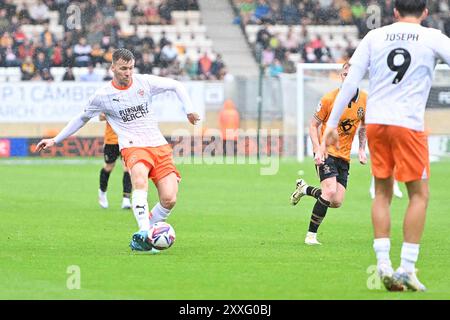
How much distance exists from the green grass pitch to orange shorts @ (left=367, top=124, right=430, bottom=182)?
972 millimetres

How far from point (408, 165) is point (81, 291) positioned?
2872mm

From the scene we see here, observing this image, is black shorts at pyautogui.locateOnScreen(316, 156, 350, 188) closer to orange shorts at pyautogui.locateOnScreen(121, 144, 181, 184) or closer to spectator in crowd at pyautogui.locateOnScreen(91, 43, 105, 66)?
orange shorts at pyautogui.locateOnScreen(121, 144, 181, 184)

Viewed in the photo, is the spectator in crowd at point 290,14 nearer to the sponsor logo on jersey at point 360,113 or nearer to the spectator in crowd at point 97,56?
the spectator in crowd at point 97,56

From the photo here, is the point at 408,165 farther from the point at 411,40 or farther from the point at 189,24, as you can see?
the point at 189,24

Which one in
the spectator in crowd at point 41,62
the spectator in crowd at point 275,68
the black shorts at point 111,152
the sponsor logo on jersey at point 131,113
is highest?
the sponsor logo on jersey at point 131,113

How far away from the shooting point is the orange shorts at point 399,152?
30.9 feet

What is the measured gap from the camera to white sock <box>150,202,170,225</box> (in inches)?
505

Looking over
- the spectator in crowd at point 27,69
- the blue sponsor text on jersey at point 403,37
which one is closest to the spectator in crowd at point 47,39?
the spectator in crowd at point 27,69

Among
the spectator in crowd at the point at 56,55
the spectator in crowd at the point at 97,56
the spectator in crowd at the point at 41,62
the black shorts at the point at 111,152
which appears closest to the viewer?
the black shorts at the point at 111,152

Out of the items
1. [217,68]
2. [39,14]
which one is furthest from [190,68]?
[39,14]

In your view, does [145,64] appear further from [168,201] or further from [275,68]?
[168,201]

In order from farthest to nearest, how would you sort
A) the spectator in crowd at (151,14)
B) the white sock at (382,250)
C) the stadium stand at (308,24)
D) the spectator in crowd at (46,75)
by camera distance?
the spectator in crowd at (151,14)
the stadium stand at (308,24)
the spectator in crowd at (46,75)
the white sock at (382,250)

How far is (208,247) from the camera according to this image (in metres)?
13.2

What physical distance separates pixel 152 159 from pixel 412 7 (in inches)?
164
